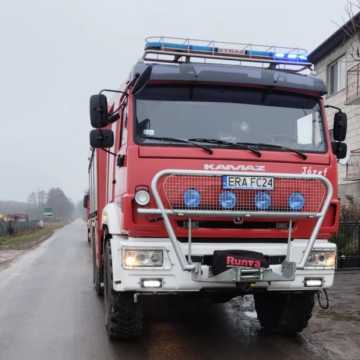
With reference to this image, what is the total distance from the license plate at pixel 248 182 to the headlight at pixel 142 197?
76 cm

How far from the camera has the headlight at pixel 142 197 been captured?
16.0 feet

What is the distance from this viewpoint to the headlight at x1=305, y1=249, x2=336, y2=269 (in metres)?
5.25

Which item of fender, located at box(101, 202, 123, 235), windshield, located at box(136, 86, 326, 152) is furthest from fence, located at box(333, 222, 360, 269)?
fender, located at box(101, 202, 123, 235)

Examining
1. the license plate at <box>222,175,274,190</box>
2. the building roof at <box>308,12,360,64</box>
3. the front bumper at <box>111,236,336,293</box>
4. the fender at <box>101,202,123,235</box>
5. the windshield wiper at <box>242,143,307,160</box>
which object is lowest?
the front bumper at <box>111,236,336,293</box>

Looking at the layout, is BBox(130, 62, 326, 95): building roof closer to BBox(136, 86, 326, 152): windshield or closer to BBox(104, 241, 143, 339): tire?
BBox(136, 86, 326, 152): windshield

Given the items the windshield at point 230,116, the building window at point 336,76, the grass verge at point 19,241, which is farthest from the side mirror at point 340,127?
the grass verge at point 19,241

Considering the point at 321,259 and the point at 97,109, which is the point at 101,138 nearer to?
the point at 97,109

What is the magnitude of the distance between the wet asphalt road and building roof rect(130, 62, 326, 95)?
2922 mm

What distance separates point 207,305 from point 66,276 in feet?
17.6

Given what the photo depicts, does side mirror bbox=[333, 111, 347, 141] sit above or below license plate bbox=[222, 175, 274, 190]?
above

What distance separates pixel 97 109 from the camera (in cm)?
533

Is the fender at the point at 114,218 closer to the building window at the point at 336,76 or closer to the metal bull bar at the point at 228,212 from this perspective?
the metal bull bar at the point at 228,212

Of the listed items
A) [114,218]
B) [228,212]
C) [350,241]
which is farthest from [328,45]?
[228,212]

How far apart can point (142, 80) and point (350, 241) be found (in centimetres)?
867
